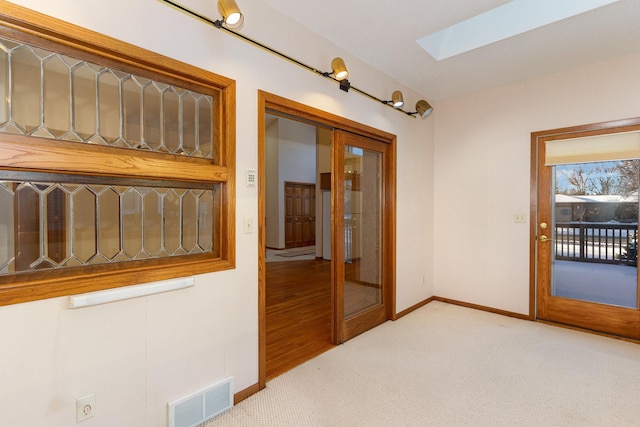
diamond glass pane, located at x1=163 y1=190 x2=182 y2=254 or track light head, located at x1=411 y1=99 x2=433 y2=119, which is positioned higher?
track light head, located at x1=411 y1=99 x2=433 y2=119

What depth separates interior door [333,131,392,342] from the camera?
3.02m

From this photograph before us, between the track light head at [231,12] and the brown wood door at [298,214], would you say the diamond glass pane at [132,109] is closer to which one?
the track light head at [231,12]

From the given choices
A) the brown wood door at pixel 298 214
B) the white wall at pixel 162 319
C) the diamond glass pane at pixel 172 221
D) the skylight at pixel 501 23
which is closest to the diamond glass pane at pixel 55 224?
the white wall at pixel 162 319

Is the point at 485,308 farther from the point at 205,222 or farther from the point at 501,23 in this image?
the point at 205,222

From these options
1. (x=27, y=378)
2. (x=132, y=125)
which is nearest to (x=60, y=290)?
(x=27, y=378)

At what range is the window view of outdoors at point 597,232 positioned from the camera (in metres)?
3.12

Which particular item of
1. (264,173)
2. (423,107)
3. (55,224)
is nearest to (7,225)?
(55,224)

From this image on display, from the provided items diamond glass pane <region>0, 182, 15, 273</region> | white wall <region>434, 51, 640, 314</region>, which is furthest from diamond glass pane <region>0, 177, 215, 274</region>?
white wall <region>434, 51, 640, 314</region>

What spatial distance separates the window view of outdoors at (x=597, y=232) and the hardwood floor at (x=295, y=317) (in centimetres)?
269

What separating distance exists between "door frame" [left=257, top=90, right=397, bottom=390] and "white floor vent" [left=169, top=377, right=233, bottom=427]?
28 cm

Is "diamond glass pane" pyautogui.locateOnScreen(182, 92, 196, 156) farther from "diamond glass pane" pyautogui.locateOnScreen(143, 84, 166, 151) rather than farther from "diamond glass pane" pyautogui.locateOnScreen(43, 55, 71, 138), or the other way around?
"diamond glass pane" pyautogui.locateOnScreen(43, 55, 71, 138)

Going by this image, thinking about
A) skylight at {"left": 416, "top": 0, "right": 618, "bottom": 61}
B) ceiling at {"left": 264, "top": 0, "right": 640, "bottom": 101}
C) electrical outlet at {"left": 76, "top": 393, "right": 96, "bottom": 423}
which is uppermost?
skylight at {"left": 416, "top": 0, "right": 618, "bottom": 61}

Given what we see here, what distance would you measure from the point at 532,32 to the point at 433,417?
3029 mm

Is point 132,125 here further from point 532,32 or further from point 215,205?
point 532,32
